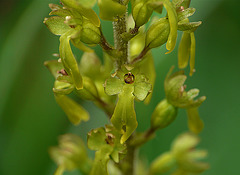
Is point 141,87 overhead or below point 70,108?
overhead

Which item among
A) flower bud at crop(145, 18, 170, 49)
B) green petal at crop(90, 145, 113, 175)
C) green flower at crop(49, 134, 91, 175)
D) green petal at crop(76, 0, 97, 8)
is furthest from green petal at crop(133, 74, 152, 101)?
green flower at crop(49, 134, 91, 175)

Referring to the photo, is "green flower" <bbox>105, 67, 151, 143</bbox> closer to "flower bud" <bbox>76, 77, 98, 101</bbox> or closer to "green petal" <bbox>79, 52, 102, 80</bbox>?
"flower bud" <bbox>76, 77, 98, 101</bbox>

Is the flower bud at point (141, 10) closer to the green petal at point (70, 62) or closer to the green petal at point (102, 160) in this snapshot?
the green petal at point (70, 62)

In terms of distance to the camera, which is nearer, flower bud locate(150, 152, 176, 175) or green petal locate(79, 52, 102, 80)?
green petal locate(79, 52, 102, 80)

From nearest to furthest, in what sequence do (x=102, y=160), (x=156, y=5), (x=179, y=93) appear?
1. (x=156, y=5)
2. (x=102, y=160)
3. (x=179, y=93)

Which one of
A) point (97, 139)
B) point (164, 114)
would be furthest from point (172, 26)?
point (97, 139)

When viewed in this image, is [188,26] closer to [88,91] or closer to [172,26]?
[172,26]
